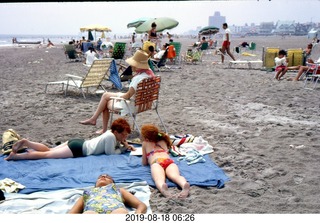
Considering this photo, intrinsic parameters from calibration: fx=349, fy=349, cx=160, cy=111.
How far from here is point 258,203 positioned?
2744 millimetres

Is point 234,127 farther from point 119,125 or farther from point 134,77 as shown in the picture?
point 119,125

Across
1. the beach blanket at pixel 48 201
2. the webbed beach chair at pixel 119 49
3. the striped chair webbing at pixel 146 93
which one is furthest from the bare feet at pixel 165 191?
the webbed beach chair at pixel 119 49

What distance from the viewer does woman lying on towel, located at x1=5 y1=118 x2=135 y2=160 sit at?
3789mm

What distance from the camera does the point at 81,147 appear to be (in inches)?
154

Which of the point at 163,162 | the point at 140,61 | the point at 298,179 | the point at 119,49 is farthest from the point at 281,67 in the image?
the point at 163,162

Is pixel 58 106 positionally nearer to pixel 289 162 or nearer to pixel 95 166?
pixel 95 166

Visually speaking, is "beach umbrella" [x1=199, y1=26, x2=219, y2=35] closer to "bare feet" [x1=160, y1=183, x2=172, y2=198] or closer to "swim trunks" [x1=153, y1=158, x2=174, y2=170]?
"swim trunks" [x1=153, y1=158, x2=174, y2=170]

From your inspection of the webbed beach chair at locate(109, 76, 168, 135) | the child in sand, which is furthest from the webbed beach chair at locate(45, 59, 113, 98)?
the child in sand

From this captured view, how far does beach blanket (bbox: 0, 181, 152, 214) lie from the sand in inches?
6.0

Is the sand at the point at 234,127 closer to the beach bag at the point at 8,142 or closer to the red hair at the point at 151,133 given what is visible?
the beach bag at the point at 8,142

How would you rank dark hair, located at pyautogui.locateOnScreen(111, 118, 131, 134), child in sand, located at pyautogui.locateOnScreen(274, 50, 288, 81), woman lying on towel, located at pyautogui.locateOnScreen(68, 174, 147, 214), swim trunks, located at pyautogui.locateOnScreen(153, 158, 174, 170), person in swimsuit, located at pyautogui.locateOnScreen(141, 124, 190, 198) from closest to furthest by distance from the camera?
woman lying on towel, located at pyautogui.locateOnScreen(68, 174, 147, 214)
person in swimsuit, located at pyautogui.locateOnScreen(141, 124, 190, 198)
swim trunks, located at pyautogui.locateOnScreen(153, 158, 174, 170)
dark hair, located at pyautogui.locateOnScreen(111, 118, 131, 134)
child in sand, located at pyautogui.locateOnScreen(274, 50, 288, 81)

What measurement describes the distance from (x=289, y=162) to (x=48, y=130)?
3.23 meters

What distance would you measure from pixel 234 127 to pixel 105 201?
293cm

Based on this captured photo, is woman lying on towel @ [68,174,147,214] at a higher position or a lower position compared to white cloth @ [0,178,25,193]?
higher
